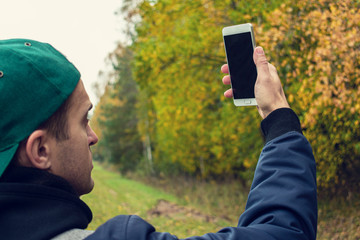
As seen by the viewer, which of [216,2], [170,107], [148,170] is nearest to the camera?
[216,2]

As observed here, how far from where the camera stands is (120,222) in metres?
1.02

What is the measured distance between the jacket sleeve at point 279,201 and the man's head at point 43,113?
0.32 metres

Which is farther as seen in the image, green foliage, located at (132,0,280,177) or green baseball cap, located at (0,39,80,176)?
green foliage, located at (132,0,280,177)

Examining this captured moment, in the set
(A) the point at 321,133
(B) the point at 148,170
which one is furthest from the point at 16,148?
(B) the point at 148,170

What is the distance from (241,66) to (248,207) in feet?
2.78

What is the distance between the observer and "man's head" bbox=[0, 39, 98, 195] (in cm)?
112

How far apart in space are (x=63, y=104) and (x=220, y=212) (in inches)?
445

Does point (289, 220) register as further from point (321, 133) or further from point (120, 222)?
point (321, 133)

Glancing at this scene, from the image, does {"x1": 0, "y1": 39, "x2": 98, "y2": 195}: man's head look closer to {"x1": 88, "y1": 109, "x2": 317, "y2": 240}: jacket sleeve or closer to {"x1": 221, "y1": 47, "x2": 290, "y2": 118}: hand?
{"x1": 88, "y1": 109, "x2": 317, "y2": 240}: jacket sleeve

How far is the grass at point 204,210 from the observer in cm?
732

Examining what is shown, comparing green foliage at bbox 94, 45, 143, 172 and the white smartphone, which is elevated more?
the white smartphone

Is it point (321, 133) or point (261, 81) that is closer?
point (261, 81)

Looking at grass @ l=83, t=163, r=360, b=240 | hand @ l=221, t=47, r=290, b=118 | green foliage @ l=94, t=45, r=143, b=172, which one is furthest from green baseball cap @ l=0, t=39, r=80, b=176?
green foliage @ l=94, t=45, r=143, b=172

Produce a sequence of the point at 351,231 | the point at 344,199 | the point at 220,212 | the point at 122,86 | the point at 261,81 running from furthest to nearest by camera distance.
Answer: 1. the point at 122,86
2. the point at 220,212
3. the point at 344,199
4. the point at 351,231
5. the point at 261,81
